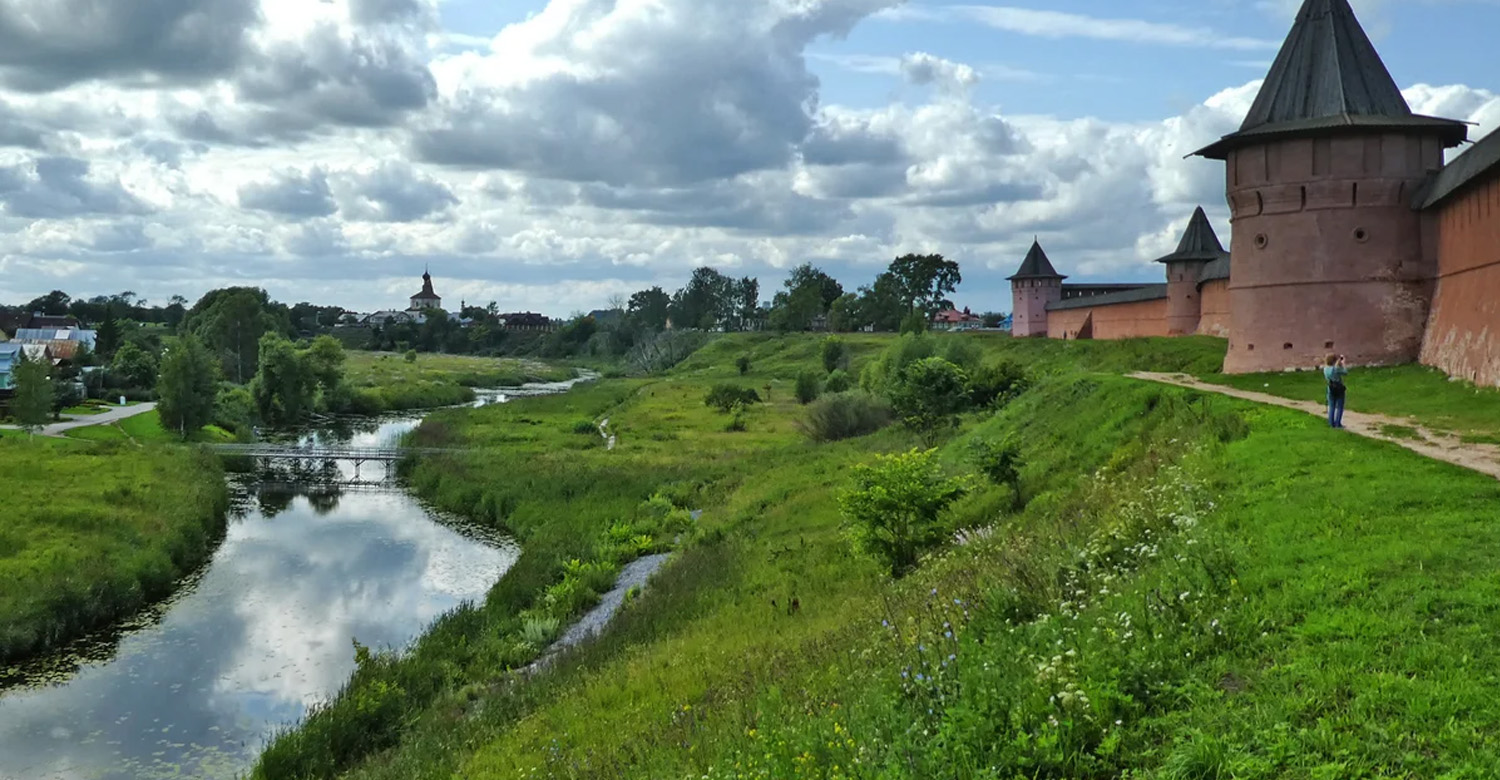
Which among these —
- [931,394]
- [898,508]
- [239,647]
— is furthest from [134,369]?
[898,508]

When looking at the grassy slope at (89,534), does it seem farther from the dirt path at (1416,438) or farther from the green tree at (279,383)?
the green tree at (279,383)

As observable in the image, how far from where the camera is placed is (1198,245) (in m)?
42.9

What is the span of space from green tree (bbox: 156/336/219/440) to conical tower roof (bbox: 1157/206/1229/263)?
4773 cm

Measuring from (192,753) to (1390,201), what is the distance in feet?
83.0

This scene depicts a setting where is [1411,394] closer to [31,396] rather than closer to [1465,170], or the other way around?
[1465,170]

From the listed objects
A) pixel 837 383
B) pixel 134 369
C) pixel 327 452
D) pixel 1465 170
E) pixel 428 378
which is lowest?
pixel 327 452

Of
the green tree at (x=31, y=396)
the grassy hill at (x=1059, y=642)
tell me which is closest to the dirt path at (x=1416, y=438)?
the grassy hill at (x=1059, y=642)

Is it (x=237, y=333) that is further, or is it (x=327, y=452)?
(x=237, y=333)

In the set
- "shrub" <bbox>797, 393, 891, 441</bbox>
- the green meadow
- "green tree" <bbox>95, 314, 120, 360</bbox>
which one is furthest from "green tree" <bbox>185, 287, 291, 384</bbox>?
"shrub" <bbox>797, 393, 891, 441</bbox>

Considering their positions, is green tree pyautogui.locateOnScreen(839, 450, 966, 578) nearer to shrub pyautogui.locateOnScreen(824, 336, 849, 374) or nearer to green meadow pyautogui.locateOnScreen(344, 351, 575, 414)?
shrub pyautogui.locateOnScreen(824, 336, 849, 374)

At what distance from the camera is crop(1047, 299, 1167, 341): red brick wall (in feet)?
151

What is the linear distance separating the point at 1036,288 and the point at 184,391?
170ft

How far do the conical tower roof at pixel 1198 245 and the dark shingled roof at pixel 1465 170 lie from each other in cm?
2078

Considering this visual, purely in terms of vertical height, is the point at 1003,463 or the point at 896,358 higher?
the point at 896,358
